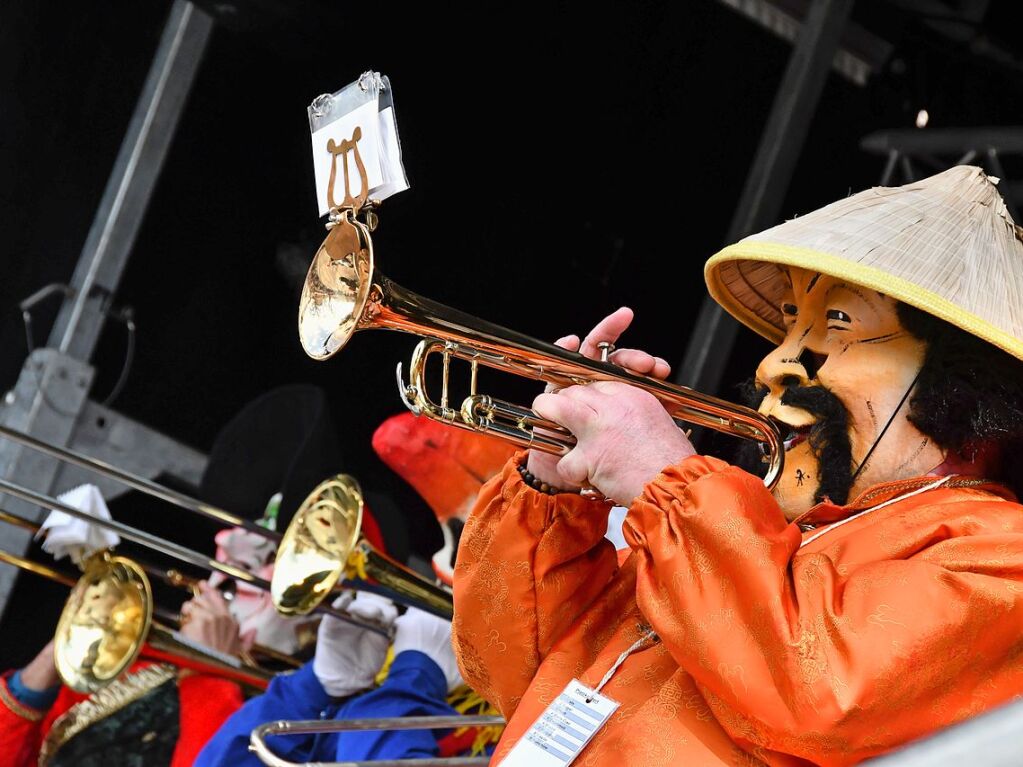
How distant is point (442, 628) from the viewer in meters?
4.02

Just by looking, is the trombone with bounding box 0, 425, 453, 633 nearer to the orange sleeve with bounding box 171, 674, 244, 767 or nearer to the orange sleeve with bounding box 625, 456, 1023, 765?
the orange sleeve with bounding box 171, 674, 244, 767

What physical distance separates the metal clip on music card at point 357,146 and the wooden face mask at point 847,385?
29.8 inches

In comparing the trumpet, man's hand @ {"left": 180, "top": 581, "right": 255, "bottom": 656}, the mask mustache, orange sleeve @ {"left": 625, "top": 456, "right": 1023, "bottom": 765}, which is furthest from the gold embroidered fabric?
orange sleeve @ {"left": 625, "top": 456, "right": 1023, "bottom": 765}

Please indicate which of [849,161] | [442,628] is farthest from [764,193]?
[442,628]

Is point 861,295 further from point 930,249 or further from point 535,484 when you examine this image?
point 535,484

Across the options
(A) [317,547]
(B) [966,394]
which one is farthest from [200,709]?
(B) [966,394]

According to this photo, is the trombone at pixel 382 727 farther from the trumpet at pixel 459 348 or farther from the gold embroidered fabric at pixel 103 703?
the trumpet at pixel 459 348

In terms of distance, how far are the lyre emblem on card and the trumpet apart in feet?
0.07

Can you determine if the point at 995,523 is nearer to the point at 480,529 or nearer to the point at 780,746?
the point at 780,746

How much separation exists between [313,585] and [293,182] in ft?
6.46

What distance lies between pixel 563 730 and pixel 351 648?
7.64 feet

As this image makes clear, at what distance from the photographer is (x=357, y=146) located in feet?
6.75

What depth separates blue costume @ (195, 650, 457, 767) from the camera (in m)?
3.70

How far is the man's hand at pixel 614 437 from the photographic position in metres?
1.95
